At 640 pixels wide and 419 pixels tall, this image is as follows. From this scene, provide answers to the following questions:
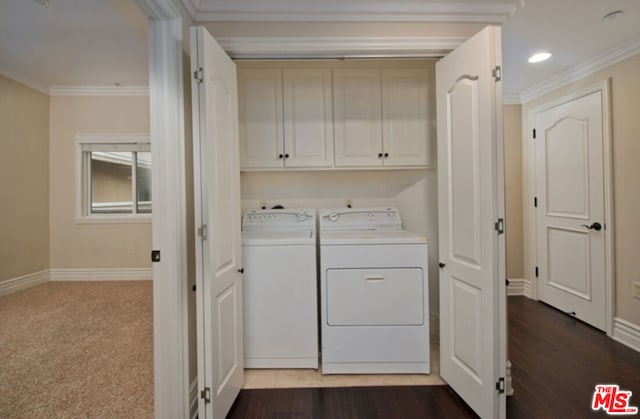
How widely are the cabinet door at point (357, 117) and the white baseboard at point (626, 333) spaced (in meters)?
2.37

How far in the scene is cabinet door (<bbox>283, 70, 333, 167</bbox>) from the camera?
7.76 feet

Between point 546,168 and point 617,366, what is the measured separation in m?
1.88

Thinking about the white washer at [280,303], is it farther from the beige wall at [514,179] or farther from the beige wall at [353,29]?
the beige wall at [514,179]

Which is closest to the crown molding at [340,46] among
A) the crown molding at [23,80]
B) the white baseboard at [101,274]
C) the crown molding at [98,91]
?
the crown molding at [98,91]

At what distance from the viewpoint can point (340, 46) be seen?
1854 mm

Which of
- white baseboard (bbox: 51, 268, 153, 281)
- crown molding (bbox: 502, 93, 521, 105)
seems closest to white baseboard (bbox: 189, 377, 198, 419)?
white baseboard (bbox: 51, 268, 153, 281)

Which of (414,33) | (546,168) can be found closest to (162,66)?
(414,33)

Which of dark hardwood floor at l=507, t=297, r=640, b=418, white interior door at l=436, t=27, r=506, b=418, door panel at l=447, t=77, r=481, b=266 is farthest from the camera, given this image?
dark hardwood floor at l=507, t=297, r=640, b=418

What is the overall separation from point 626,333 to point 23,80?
6.65 metres

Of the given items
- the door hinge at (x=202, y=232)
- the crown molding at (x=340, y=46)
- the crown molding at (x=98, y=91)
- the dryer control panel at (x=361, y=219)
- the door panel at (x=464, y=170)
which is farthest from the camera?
the crown molding at (x=98, y=91)

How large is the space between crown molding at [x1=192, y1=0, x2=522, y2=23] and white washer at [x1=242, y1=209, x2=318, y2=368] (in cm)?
144

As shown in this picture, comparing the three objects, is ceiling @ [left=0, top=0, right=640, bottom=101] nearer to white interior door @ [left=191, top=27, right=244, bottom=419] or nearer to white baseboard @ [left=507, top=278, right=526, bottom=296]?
white interior door @ [left=191, top=27, right=244, bottom=419]

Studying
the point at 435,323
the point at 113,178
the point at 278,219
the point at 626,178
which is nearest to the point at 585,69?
the point at 626,178

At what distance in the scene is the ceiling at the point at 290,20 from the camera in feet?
5.91
